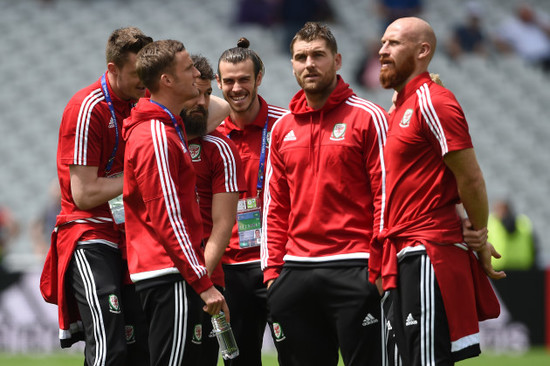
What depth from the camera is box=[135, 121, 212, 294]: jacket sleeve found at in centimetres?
438

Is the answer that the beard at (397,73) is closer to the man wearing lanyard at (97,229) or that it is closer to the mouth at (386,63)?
the mouth at (386,63)

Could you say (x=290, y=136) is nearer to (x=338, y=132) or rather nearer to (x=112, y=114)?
(x=338, y=132)

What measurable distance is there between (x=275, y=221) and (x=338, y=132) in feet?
2.13

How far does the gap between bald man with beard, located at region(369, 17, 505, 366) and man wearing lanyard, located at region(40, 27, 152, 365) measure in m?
1.48

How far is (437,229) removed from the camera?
4.57m

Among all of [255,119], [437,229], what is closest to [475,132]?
[255,119]

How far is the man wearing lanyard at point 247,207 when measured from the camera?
5.65 m

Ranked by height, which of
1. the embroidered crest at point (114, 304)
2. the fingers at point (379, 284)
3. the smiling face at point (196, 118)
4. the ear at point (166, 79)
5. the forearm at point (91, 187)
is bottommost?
the embroidered crest at point (114, 304)

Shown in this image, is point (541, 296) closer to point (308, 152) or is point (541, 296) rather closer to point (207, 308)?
point (308, 152)

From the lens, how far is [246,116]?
5871 mm

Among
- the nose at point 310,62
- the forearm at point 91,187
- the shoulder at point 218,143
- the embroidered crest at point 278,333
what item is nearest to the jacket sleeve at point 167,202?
the forearm at point 91,187

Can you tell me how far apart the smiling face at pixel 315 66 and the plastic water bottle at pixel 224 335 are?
4.77 feet

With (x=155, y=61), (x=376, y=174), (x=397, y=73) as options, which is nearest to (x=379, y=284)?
(x=376, y=174)

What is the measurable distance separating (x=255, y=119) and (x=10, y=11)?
1235 cm
